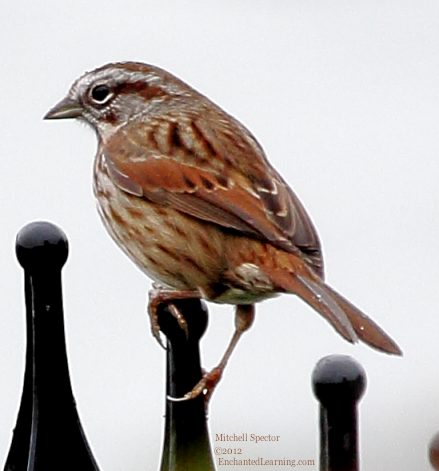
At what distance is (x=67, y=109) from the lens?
3811 mm

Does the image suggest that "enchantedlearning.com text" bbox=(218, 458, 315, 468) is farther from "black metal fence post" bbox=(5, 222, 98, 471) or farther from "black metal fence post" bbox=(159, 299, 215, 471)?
"black metal fence post" bbox=(5, 222, 98, 471)

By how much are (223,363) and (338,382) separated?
0.74m

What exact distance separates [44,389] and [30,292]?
0.19m

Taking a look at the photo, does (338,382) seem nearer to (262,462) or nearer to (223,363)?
(223,363)

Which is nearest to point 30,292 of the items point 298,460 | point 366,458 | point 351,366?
point 351,366

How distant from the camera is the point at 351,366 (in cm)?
235

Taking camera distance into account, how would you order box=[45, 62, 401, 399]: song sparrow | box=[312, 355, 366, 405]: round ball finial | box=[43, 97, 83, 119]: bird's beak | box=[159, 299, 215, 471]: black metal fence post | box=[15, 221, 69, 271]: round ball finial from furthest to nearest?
box=[43, 97, 83, 119]: bird's beak < box=[45, 62, 401, 399]: song sparrow < box=[159, 299, 215, 471]: black metal fence post < box=[15, 221, 69, 271]: round ball finial < box=[312, 355, 366, 405]: round ball finial

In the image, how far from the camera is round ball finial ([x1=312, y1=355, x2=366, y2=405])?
7.64 feet

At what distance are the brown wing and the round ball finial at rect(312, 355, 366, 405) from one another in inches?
34.5

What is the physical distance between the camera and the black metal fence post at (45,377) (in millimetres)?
2475

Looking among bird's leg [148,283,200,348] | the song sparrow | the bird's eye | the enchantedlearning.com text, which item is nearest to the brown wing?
the song sparrow

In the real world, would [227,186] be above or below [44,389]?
above

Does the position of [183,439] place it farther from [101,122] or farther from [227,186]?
[101,122]

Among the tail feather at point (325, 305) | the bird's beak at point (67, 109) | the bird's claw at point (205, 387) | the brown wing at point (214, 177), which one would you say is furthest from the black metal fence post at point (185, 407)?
the bird's beak at point (67, 109)
